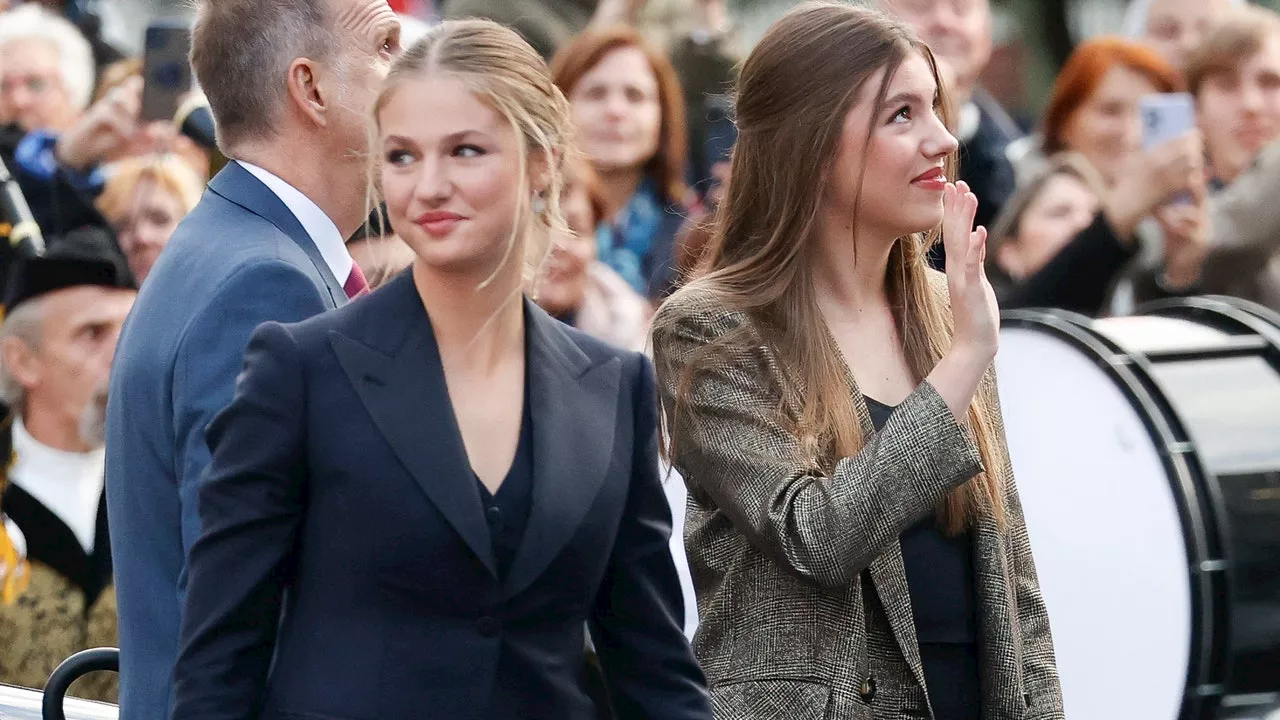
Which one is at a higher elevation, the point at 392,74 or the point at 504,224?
the point at 392,74

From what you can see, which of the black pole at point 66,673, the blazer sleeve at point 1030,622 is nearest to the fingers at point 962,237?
the blazer sleeve at point 1030,622

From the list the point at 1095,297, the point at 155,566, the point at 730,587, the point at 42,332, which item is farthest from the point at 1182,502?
the point at 42,332

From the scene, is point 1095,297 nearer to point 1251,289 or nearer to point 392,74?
point 1251,289

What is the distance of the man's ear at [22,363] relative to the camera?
5.29 m

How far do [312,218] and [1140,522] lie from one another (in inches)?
100

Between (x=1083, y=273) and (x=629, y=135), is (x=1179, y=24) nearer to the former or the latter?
(x=1083, y=273)

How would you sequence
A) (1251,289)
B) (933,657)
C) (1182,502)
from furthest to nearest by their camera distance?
(1251,289) → (1182,502) → (933,657)

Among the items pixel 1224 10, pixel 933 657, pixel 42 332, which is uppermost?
pixel 1224 10

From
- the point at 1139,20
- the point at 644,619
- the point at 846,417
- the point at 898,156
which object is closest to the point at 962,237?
the point at 898,156

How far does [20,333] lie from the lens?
17.5 ft

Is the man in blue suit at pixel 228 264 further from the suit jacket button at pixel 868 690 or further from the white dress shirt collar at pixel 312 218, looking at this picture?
the suit jacket button at pixel 868 690

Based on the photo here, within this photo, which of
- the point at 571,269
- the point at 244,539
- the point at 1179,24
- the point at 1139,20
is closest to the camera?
the point at 244,539

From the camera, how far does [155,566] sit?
7.63 ft

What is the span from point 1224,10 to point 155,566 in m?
5.63
